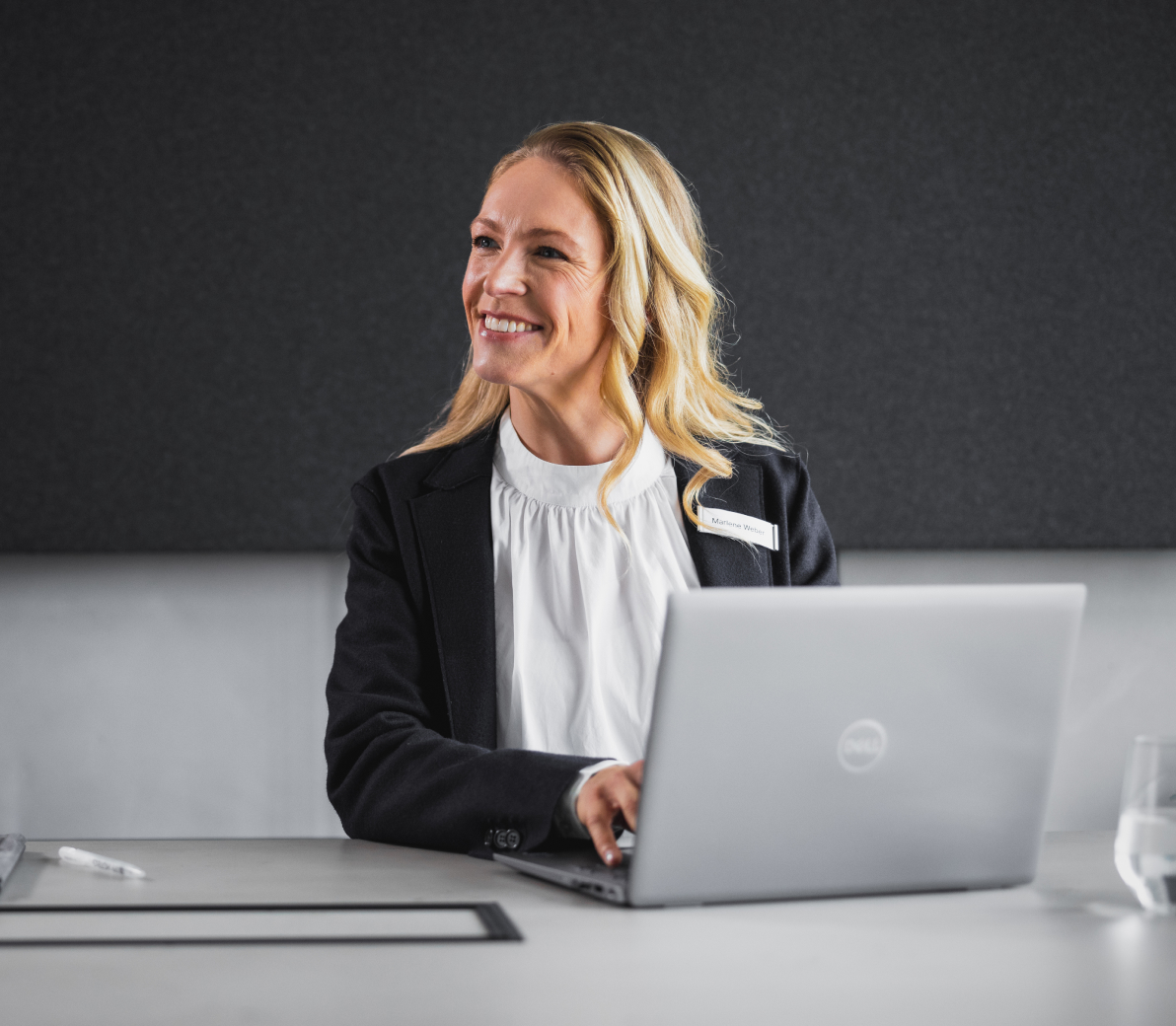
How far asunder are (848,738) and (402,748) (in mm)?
508

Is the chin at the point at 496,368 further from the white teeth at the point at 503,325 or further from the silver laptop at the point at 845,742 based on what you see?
the silver laptop at the point at 845,742

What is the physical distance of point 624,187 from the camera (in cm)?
157

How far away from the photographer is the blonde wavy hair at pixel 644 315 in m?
1.56

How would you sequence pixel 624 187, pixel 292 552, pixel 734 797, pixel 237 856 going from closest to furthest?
1. pixel 734 797
2. pixel 237 856
3. pixel 624 187
4. pixel 292 552

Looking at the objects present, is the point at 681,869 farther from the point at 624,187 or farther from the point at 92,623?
the point at 92,623

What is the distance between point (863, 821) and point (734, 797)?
0.11 m

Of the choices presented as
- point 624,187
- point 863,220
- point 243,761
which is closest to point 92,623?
point 243,761

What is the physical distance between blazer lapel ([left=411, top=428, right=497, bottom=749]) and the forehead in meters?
0.31

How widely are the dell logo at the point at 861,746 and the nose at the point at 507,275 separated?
0.79 m

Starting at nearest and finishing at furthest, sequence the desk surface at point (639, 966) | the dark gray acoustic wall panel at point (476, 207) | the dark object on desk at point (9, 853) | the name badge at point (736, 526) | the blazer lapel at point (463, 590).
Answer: the desk surface at point (639, 966) < the dark object on desk at point (9, 853) < the blazer lapel at point (463, 590) < the name badge at point (736, 526) < the dark gray acoustic wall panel at point (476, 207)

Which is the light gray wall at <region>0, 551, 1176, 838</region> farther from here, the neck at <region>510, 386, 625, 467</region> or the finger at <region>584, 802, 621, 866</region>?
the finger at <region>584, 802, 621, 866</region>

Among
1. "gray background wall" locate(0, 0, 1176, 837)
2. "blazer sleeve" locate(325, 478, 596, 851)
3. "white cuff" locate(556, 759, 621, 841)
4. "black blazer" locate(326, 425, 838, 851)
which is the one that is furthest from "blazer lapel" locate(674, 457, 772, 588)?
"gray background wall" locate(0, 0, 1176, 837)

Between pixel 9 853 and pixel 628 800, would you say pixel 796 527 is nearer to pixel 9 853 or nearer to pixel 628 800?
pixel 628 800

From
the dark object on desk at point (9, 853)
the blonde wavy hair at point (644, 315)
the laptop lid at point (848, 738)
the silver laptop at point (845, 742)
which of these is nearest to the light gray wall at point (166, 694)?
the blonde wavy hair at point (644, 315)
